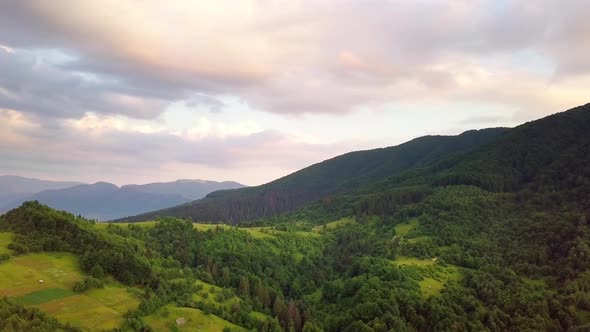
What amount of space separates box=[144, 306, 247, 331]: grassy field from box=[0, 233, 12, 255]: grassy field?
55.9 meters

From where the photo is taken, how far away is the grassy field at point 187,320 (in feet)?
413

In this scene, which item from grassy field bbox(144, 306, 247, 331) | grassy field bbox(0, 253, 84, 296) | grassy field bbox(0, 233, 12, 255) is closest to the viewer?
grassy field bbox(0, 253, 84, 296)

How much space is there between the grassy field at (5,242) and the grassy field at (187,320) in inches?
2202

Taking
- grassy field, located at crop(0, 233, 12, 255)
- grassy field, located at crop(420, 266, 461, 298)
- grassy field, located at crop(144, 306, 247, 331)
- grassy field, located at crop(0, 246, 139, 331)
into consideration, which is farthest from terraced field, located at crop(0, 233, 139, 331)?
grassy field, located at crop(420, 266, 461, 298)

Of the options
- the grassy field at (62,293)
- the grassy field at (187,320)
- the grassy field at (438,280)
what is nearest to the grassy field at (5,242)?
the grassy field at (62,293)

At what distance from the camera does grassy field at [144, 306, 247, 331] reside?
125912mm

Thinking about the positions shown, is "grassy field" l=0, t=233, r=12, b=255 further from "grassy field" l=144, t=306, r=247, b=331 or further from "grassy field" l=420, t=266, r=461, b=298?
"grassy field" l=420, t=266, r=461, b=298

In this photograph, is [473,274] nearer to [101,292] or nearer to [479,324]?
[479,324]

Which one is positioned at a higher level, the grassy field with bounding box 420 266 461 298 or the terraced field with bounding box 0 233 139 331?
the terraced field with bounding box 0 233 139 331

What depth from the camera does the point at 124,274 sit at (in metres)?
146

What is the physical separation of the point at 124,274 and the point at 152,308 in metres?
21.8

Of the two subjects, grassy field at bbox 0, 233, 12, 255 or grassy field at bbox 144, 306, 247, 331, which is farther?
grassy field at bbox 0, 233, 12, 255

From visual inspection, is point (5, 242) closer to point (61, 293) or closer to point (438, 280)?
point (61, 293)

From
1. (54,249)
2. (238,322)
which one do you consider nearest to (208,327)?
(238,322)
